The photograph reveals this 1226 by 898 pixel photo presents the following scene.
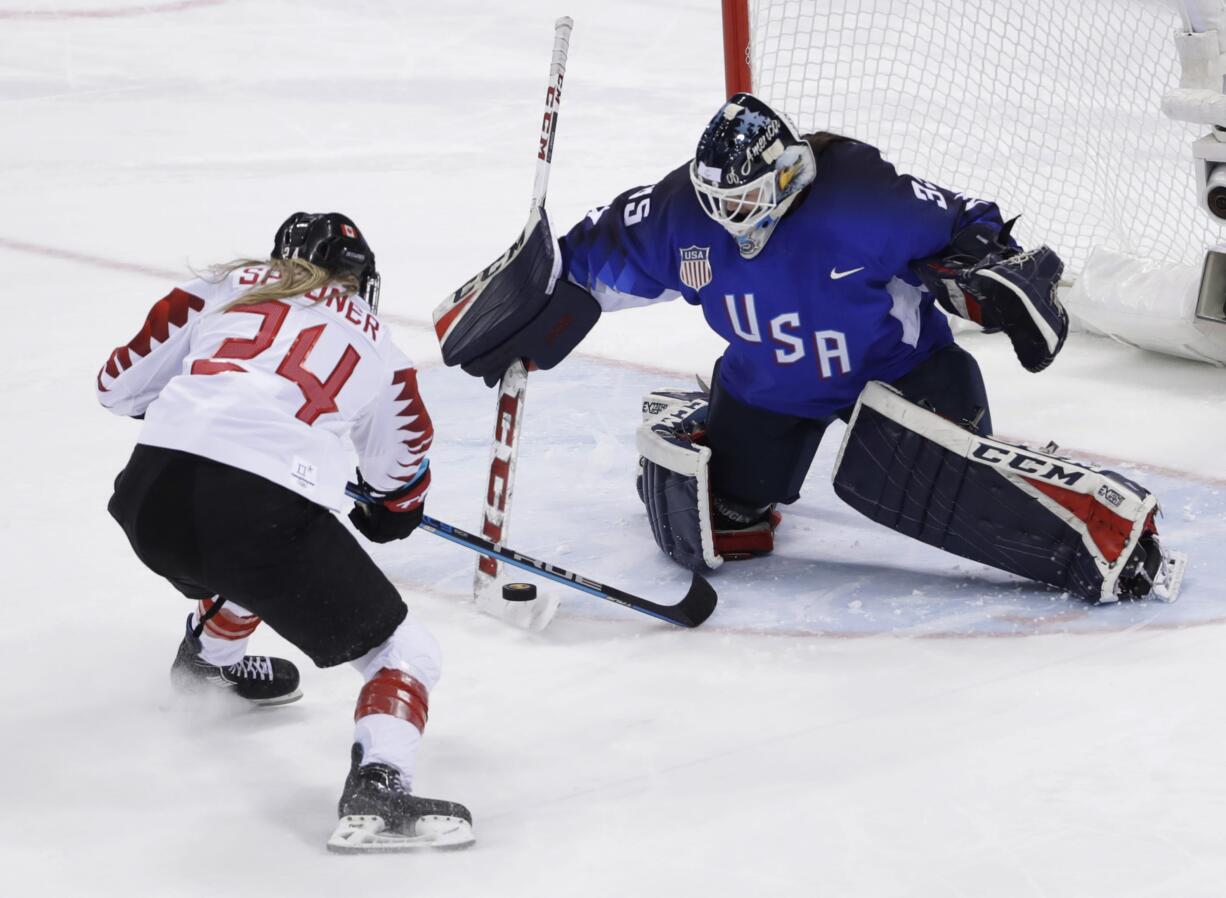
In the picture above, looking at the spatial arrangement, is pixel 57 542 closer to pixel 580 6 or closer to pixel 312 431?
pixel 312 431

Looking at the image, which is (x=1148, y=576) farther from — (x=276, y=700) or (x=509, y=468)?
(x=276, y=700)

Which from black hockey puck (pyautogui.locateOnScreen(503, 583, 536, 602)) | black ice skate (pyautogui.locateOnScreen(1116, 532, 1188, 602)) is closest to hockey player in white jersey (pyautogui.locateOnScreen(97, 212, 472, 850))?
black hockey puck (pyautogui.locateOnScreen(503, 583, 536, 602))

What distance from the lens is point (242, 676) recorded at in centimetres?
268

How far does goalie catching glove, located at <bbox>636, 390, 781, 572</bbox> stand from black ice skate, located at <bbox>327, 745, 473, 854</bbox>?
1.12 m

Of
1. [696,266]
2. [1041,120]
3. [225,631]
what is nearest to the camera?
[225,631]

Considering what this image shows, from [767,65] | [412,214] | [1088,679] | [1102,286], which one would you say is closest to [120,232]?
[412,214]

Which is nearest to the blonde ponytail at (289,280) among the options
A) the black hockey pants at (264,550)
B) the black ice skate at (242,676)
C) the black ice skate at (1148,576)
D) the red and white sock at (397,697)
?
the black hockey pants at (264,550)

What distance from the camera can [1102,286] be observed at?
4691 millimetres

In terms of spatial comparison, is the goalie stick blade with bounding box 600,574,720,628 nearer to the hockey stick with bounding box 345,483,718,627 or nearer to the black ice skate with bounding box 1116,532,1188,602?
the hockey stick with bounding box 345,483,718,627

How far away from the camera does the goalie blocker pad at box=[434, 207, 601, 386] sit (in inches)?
129

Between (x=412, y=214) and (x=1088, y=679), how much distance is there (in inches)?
173

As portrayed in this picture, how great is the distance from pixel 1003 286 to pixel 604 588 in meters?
0.85

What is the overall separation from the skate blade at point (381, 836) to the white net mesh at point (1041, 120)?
3.24 metres

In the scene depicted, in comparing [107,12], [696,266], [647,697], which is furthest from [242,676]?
[107,12]
